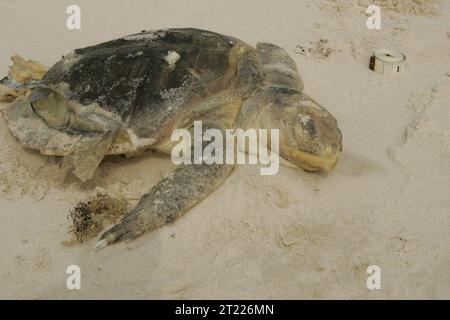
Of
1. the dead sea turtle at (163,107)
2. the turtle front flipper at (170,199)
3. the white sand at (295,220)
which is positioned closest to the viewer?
the white sand at (295,220)

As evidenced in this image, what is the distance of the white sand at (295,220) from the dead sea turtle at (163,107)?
0.16 metres

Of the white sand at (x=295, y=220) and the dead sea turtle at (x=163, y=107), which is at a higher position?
the dead sea turtle at (x=163, y=107)

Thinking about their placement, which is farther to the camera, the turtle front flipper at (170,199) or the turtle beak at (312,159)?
the turtle beak at (312,159)

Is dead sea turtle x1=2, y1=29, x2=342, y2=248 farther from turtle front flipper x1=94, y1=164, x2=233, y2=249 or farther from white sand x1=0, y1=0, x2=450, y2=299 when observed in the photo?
white sand x1=0, y1=0, x2=450, y2=299

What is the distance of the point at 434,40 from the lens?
4.43 m

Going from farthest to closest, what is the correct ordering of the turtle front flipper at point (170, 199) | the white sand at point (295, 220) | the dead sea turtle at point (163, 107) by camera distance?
the dead sea turtle at point (163, 107) < the turtle front flipper at point (170, 199) < the white sand at point (295, 220)

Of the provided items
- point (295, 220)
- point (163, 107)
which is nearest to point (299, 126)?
point (295, 220)

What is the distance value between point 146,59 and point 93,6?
7.02 ft

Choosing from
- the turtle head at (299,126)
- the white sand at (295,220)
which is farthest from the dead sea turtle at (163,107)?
the white sand at (295,220)

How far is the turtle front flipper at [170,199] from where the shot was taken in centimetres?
243

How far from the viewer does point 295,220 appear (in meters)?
2.57

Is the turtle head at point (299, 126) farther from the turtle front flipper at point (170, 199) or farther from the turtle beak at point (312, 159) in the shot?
the turtle front flipper at point (170, 199)

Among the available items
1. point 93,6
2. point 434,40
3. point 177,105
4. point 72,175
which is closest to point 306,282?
point 177,105

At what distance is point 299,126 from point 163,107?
802mm
